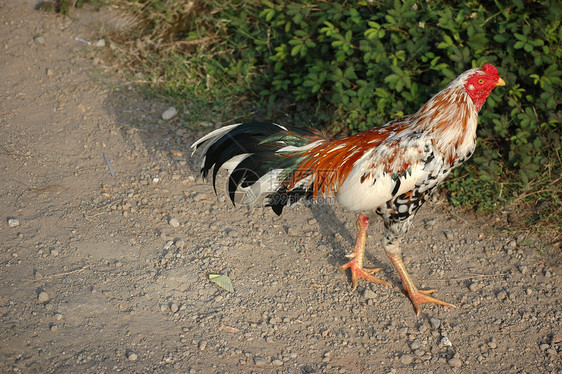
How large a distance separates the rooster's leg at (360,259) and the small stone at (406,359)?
0.64 metres

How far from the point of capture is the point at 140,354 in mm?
3027

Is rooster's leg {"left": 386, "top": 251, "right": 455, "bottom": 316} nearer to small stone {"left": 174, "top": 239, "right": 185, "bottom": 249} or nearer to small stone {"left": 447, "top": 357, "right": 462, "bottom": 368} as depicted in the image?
small stone {"left": 447, "top": 357, "right": 462, "bottom": 368}

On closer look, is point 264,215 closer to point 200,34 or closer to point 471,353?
point 471,353

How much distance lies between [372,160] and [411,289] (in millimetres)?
953

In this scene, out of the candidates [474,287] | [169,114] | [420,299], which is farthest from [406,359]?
[169,114]

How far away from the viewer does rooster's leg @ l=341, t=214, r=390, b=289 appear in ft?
12.3

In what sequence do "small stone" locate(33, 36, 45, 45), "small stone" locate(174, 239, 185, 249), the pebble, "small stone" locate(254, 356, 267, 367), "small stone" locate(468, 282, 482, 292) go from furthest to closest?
"small stone" locate(33, 36, 45, 45) < the pebble < "small stone" locate(174, 239, 185, 249) < "small stone" locate(468, 282, 482, 292) < "small stone" locate(254, 356, 267, 367)

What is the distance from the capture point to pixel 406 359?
3174 mm

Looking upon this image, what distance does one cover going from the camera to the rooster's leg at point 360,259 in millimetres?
3756

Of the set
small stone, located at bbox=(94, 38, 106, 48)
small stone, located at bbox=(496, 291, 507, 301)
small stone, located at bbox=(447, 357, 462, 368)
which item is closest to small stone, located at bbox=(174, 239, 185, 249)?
small stone, located at bbox=(447, 357, 462, 368)

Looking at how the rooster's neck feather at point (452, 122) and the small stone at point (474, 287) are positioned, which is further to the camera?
the small stone at point (474, 287)

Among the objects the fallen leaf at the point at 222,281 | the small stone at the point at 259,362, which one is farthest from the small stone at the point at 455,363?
the fallen leaf at the point at 222,281

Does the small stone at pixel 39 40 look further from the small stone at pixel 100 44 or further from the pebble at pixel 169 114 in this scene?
the pebble at pixel 169 114

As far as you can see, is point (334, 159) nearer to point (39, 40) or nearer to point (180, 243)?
point (180, 243)
